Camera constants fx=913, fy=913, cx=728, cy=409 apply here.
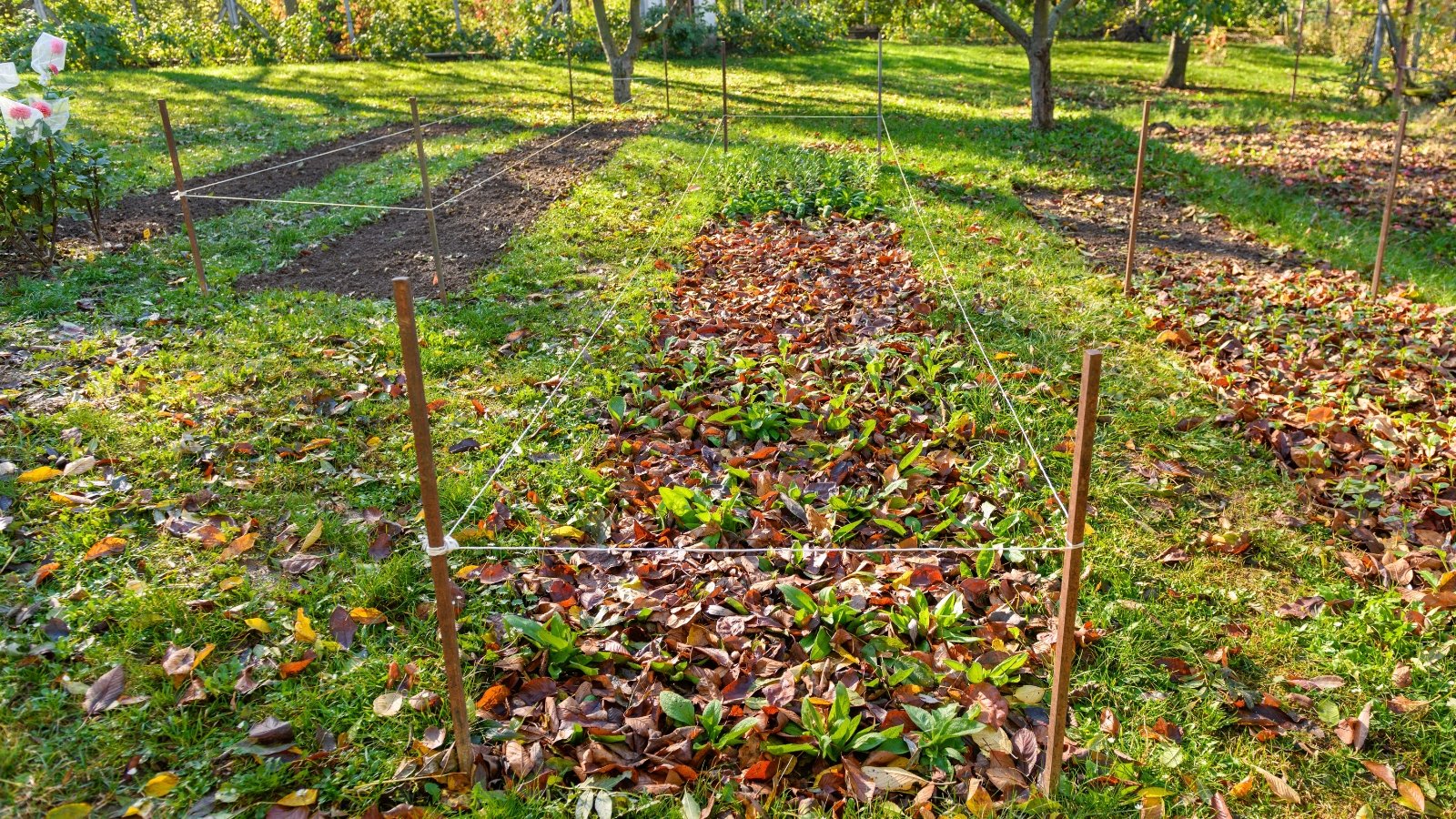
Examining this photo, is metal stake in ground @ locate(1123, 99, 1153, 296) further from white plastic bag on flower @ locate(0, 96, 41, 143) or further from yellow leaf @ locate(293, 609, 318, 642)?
white plastic bag on flower @ locate(0, 96, 41, 143)

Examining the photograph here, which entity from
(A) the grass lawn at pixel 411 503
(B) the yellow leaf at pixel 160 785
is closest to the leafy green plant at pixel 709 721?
(A) the grass lawn at pixel 411 503

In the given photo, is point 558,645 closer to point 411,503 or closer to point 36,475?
point 411,503

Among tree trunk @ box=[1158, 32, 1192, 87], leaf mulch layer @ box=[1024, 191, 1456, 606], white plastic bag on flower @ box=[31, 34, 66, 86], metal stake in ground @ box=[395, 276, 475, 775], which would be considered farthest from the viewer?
tree trunk @ box=[1158, 32, 1192, 87]

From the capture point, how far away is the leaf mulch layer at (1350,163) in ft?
29.2

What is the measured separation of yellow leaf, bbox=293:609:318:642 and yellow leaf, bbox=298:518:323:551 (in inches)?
20.3

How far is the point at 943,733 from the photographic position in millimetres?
2707

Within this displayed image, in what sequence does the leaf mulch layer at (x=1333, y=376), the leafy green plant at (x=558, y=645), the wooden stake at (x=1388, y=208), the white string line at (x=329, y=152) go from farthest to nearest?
the white string line at (x=329, y=152), the wooden stake at (x=1388, y=208), the leaf mulch layer at (x=1333, y=376), the leafy green plant at (x=558, y=645)

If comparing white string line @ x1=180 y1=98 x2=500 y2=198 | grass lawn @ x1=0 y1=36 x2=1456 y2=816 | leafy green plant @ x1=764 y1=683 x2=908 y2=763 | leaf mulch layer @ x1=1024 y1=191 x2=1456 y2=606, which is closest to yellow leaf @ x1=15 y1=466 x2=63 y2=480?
grass lawn @ x1=0 y1=36 x2=1456 y2=816

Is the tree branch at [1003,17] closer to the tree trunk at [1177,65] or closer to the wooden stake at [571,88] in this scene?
the wooden stake at [571,88]

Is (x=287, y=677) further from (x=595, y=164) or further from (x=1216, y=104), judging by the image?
(x=1216, y=104)

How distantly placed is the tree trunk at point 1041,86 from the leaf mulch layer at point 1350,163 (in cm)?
167

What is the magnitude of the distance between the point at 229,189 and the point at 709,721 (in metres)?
8.78

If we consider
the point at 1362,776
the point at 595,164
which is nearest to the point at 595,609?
the point at 1362,776

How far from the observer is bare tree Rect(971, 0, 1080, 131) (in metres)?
12.2
